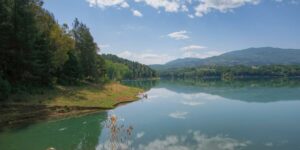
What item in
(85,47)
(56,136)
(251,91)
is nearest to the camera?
(56,136)

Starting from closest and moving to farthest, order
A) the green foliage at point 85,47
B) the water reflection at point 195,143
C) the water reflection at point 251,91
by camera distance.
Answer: the water reflection at point 195,143
the water reflection at point 251,91
the green foliage at point 85,47

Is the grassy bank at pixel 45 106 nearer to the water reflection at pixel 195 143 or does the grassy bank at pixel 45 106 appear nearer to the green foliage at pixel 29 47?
the green foliage at pixel 29 47

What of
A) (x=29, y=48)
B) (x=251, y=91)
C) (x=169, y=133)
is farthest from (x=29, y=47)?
(x=251, y=91)

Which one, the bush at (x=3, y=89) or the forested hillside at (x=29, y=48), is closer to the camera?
the bush at (x=3, y=89)

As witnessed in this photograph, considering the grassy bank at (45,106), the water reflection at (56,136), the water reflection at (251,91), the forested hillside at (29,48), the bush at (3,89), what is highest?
the forested hillside at (29,48)

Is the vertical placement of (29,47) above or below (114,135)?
above

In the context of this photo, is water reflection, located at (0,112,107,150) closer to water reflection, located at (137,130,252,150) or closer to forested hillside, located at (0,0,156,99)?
water reflection, located at (137,130,252,150)

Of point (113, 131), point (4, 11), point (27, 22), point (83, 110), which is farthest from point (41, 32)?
point (113, 131)

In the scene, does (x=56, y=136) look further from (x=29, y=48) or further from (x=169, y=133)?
(x=29, y=48)

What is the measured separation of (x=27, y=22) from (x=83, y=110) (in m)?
13.9

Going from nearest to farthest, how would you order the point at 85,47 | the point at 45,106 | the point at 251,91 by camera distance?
the point at 45,106 → the point at 85,47 → the point at 251,91

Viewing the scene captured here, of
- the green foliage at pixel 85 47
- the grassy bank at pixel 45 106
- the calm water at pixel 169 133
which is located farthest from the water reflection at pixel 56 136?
the green foliage at pixel 85 47

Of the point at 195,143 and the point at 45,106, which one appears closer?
the point at 195,143

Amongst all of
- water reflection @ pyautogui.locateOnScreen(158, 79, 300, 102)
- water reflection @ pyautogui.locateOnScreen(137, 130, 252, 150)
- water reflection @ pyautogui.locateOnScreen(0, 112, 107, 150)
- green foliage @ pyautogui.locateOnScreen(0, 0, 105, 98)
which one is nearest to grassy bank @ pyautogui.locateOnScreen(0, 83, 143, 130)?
green foliage @ pyautogui.locateOnScreen(0, 0, 105, 98)
